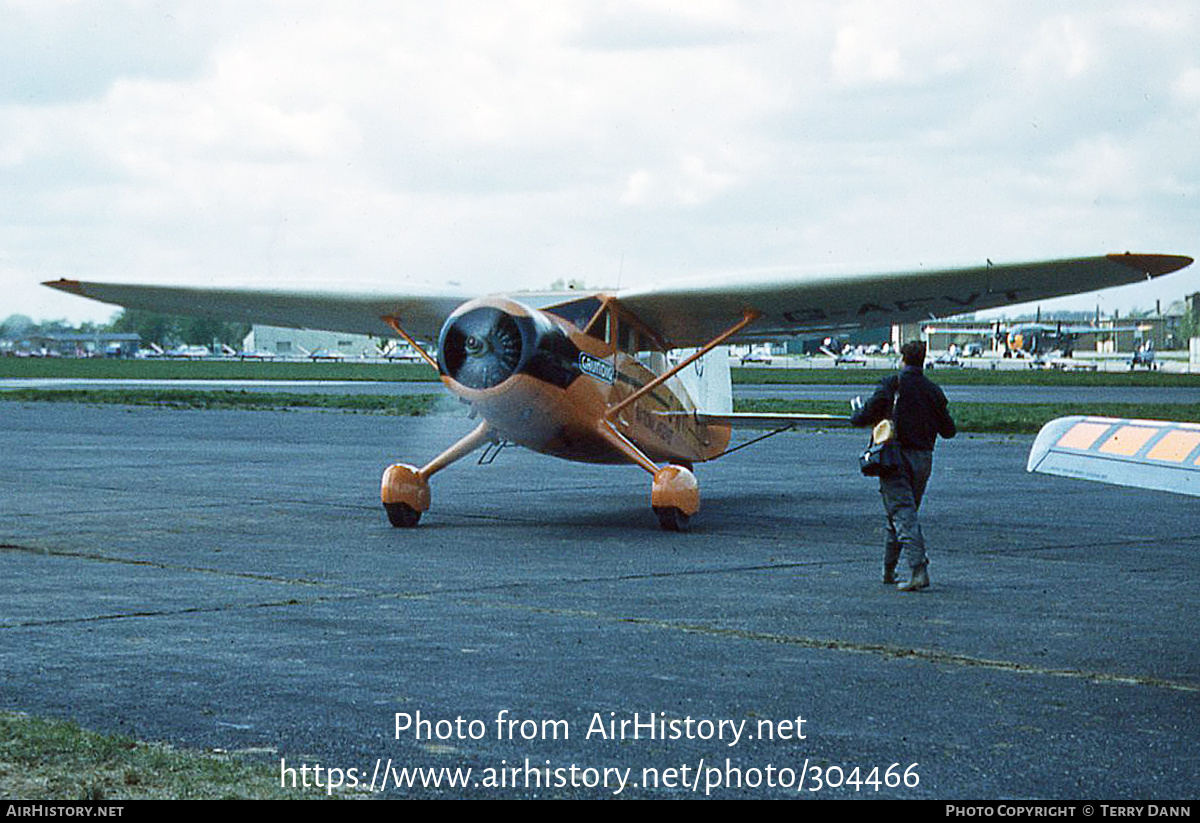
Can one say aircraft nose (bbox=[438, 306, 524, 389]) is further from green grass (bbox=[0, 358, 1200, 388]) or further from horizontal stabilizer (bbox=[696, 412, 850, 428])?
green grass (bbox=[0, 358, 1200, 388])

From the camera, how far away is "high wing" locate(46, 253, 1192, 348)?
49.7 ft

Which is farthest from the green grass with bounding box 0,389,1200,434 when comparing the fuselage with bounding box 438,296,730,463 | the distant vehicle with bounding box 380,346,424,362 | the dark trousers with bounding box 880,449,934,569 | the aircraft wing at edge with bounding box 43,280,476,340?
the distant vehicle with bounding box 380,346,424,362

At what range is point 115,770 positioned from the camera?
6188 mm

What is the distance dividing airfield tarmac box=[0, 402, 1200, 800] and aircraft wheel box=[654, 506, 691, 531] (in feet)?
0.84

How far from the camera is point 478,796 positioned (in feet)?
19.3

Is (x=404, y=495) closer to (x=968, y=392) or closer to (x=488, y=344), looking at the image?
(x=488, y=344)

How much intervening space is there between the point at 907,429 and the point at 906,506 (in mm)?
576

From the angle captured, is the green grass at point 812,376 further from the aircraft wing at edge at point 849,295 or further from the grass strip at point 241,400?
the aircraft wing at edge at point 849,295

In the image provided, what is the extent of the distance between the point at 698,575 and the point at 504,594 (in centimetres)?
180

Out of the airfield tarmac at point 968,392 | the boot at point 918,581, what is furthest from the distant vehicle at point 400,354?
the boot at point 918,581

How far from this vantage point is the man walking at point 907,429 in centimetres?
1161

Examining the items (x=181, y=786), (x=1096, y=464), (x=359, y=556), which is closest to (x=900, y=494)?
(x=359, y=556)
